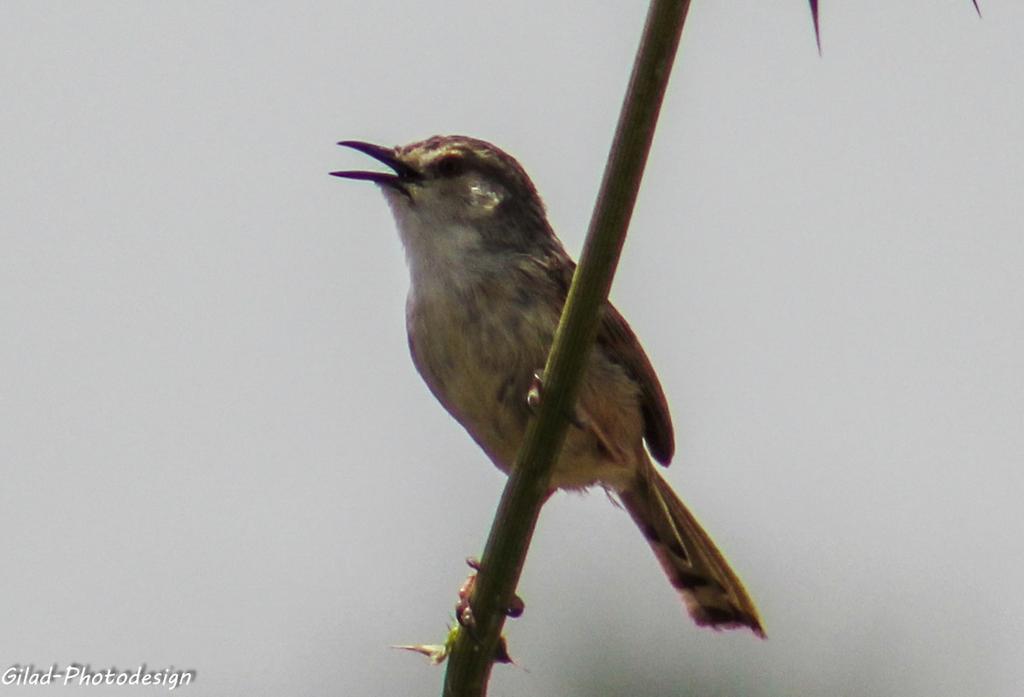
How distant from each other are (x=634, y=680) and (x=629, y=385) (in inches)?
395

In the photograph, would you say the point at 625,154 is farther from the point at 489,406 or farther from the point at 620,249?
the point at 489,406

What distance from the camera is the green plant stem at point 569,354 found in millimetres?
2352

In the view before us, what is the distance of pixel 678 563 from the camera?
6.15 meters

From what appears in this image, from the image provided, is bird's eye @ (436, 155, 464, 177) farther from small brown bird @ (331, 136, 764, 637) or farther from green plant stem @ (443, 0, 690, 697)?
green plant stem @ (443, 0, 690, 697)

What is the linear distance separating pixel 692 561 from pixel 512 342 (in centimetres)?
165

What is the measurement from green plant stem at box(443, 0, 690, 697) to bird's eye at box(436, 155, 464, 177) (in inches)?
121

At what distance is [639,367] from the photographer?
5.31 meters

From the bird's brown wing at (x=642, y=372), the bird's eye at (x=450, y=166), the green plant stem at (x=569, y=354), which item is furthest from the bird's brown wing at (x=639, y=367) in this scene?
the green plant stem at (x=569, y=354)

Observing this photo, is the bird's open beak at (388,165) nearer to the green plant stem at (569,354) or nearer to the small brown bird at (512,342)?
the small brown bird at (512,342)

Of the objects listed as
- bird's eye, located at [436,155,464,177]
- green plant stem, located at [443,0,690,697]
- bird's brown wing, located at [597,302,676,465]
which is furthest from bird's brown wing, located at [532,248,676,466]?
green plant stem, located at [443,0,690,697]

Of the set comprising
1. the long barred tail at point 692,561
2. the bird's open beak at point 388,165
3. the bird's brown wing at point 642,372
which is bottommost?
the long barred tail at point 692,561

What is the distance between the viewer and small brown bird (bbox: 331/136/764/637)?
5016 mm

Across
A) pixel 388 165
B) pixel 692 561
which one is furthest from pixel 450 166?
pixel 692 561

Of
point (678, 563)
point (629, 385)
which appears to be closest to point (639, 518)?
point (678, 563)
